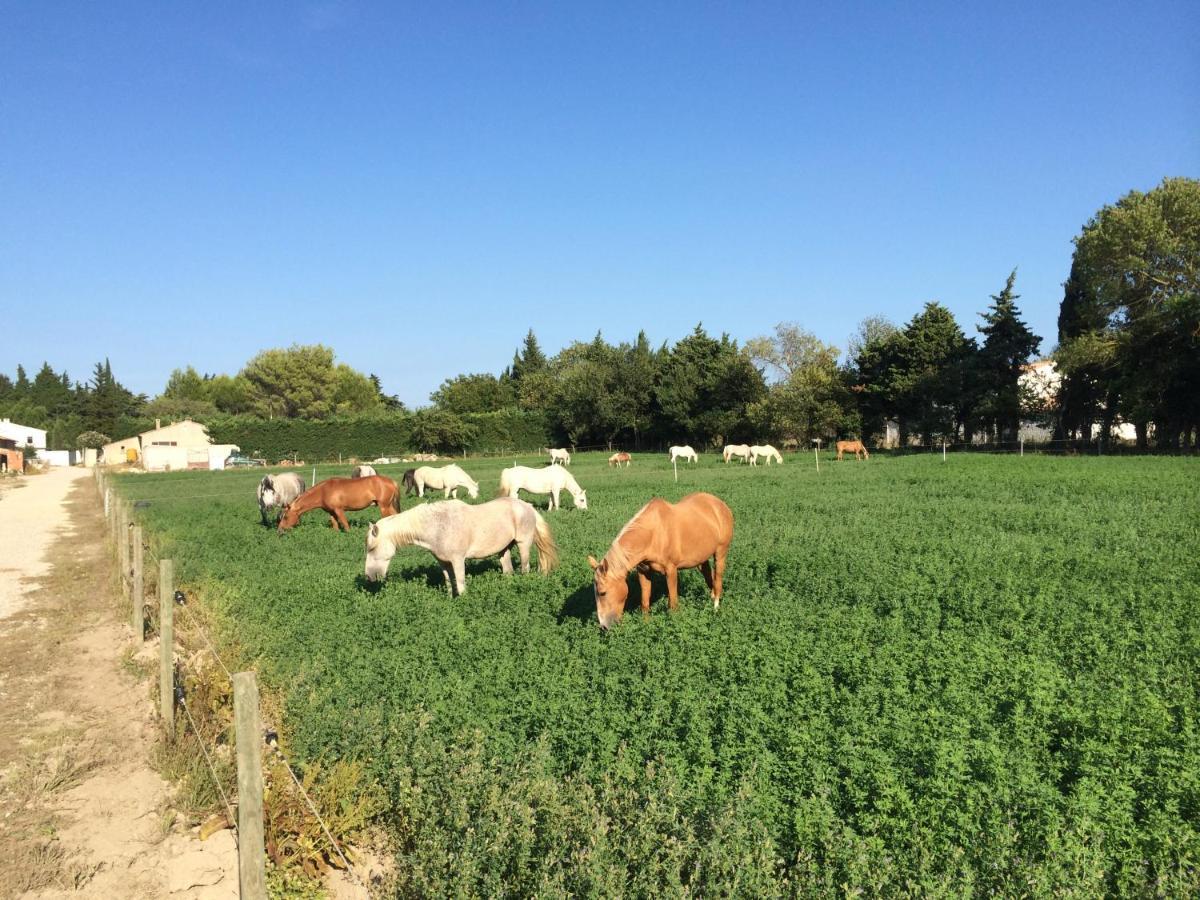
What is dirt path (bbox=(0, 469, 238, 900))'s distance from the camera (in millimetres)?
5184

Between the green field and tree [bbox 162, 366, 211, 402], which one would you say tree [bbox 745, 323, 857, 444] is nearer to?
the green field

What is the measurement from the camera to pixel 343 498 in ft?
62.4

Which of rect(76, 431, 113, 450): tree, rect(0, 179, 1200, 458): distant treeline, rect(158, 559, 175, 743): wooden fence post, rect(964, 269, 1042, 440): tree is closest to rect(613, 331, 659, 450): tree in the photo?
rect(0, 179, 1200, 458): distant treeline

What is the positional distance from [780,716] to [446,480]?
21.6 m

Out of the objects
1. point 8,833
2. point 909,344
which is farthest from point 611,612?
point 909,344

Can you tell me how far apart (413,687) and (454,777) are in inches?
79.9

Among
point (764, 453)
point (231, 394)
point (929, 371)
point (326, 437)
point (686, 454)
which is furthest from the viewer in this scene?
point (231, 394)

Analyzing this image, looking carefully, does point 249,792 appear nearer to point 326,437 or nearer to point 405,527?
point 405,527

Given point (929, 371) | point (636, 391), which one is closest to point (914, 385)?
point (929, 371)

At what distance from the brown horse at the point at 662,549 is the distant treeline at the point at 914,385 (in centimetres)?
3726

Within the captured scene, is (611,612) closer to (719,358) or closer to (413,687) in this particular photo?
(413,687)

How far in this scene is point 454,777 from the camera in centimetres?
494

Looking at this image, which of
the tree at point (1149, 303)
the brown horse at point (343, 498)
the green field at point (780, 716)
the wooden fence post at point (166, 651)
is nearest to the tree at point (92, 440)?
the brown horse at point (343, 498)

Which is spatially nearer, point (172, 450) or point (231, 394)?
point (172, 450)
